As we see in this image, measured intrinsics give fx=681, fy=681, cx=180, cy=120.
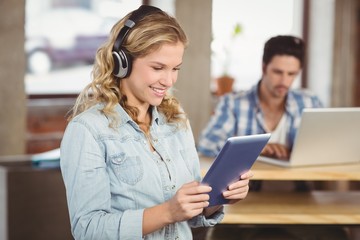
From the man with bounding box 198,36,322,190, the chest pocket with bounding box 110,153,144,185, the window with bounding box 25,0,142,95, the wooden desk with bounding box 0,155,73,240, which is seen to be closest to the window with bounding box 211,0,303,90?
the window with bounding box 25,0,142,95

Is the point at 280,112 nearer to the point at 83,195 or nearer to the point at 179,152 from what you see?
the point at 179,152

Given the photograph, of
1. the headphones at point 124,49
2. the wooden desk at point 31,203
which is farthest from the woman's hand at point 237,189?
the wooden desk at point 31,203

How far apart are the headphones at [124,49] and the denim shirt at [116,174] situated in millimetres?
99

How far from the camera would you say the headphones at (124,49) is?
68.1 inches

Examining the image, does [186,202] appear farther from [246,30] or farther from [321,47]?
[321,47]

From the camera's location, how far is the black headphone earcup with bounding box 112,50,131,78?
1.73m

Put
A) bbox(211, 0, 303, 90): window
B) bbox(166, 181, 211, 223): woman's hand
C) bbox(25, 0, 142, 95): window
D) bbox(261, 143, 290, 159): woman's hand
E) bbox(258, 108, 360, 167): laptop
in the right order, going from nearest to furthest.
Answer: bbox(166, 181, 211, 223): woman's hand < bbox(258, 108, 360, 167): laptop < bbox(261, 143, 290, 159): woman's hand < bbox(25, 0, 142, 95): window < bbox(211, 0, 303, 90): window

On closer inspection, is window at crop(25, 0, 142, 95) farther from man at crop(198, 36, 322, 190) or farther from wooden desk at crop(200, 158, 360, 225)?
wooden desk at crop(200, 158, 360, 225)

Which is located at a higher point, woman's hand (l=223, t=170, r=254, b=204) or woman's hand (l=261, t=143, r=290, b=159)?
woman's hand (l=223, t=170, r=254, b=204)

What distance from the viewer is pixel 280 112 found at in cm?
362

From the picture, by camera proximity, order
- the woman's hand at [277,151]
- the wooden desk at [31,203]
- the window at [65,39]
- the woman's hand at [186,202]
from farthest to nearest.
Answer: the window at [65,39], the wooden desk at [31,203], the woman's hand at [277,151], the woman's hand at [186,202]

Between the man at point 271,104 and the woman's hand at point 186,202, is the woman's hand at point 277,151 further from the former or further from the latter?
the woman's hand at point 186,202

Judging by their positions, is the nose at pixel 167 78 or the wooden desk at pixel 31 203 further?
the wooden desk at pixel 31 203

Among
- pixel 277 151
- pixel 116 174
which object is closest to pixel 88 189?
pixel 116 174
